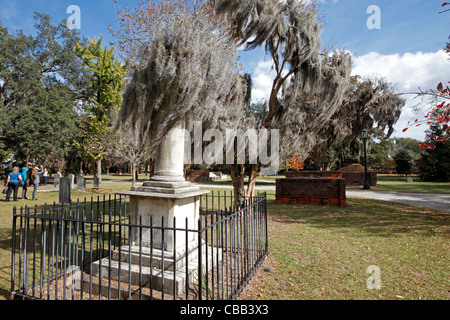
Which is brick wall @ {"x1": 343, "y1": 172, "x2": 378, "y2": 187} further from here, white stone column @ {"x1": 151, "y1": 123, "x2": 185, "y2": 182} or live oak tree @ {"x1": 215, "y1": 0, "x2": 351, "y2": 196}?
white stone column @ {"x1": 151, "y1": 123, "x2": 185, "y2": 182}

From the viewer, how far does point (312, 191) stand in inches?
453

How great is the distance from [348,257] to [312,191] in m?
6.72

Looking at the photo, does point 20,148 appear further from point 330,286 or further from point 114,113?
point 330,286

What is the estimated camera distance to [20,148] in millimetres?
22141

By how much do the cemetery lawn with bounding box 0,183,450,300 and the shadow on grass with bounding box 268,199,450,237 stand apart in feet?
0.09

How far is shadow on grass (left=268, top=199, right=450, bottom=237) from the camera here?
702 cm

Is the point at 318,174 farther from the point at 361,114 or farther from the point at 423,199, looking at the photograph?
the point at 361,114

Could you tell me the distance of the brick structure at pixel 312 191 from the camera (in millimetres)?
11117

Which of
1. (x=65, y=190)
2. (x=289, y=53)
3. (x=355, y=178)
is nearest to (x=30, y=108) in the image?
(x=65, y=190)

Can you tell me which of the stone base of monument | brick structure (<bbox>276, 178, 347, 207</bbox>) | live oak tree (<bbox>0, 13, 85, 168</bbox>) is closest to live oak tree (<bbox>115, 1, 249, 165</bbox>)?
the stone base of monument

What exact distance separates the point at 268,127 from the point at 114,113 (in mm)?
12746

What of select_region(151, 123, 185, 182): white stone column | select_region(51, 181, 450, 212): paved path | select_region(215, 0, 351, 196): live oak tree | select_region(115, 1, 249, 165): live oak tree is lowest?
select_region(51, 181, 450, 212): paved path

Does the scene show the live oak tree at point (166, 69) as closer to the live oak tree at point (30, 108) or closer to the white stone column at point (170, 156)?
the white stone column at point (170, 156)
